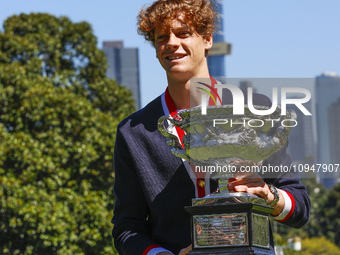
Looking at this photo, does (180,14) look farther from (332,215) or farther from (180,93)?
(332,215)

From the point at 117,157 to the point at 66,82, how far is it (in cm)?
1590

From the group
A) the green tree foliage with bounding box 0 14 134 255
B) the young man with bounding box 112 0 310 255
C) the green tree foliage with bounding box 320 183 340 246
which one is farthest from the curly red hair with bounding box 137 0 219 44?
the green tree foliage with bounding box 320 183 340 246

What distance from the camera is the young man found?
3.17 meters

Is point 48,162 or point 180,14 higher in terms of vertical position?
point 180,14

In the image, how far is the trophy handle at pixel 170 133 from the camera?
3.00 m

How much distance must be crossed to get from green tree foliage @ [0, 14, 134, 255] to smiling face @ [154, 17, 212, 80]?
1293 cm

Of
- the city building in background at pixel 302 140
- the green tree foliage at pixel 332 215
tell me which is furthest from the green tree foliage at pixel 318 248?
the city building in background at pixel 302 140

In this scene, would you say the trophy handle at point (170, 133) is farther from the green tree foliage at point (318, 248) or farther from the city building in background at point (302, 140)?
the green tree foliage at point (318, 248)

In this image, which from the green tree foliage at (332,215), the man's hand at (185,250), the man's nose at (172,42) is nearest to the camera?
the man's hand at (185,250)

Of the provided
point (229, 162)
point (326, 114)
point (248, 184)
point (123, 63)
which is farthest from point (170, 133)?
point (123, 63)

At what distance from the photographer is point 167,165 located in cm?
326

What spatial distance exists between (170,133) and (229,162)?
0.87 ft

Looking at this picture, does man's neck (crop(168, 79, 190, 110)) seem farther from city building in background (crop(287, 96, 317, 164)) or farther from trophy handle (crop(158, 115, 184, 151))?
city building in background (crop(287, 96, 317, 164))

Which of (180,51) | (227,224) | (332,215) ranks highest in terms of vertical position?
(180,51)
